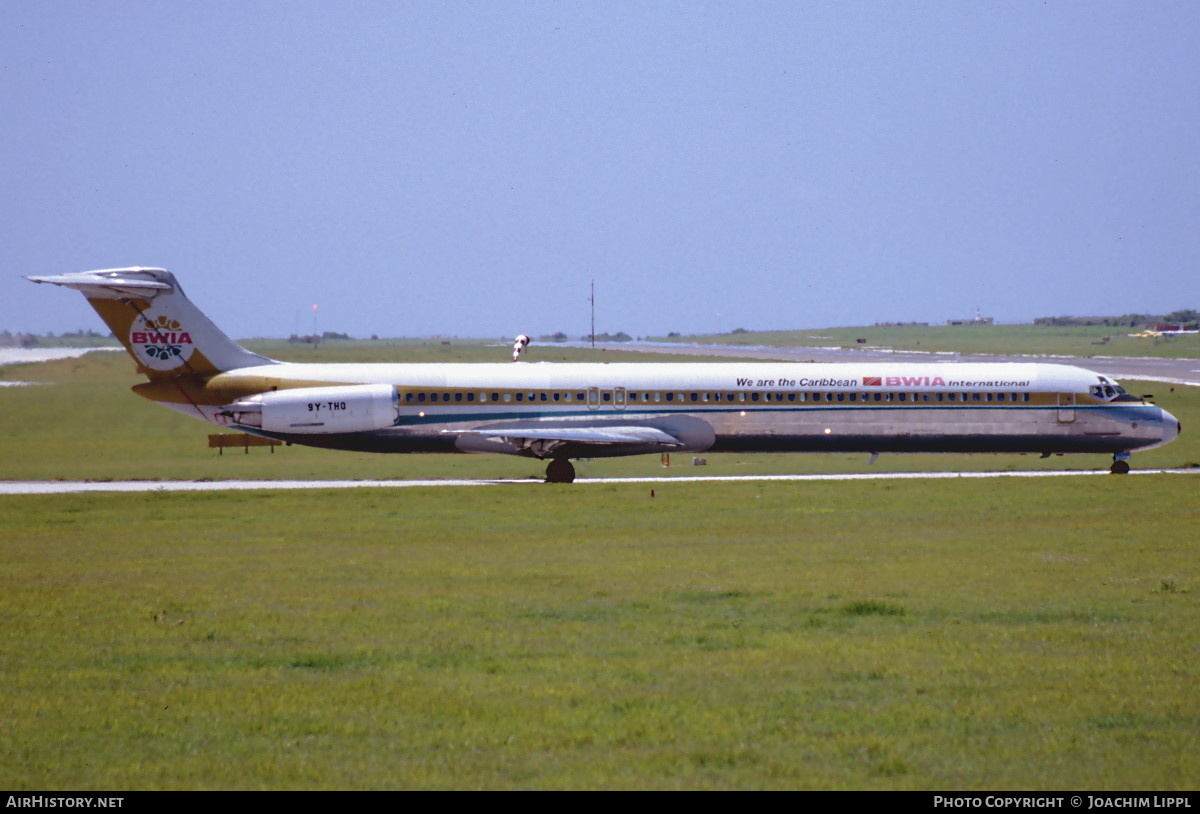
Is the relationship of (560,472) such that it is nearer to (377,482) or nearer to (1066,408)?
(377,482)

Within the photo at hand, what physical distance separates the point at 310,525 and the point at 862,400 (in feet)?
61.5

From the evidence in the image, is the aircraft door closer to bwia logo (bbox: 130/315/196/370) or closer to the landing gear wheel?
the landing gear wheel

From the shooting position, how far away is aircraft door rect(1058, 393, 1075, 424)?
40688mm

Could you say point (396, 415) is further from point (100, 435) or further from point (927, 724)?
point (927, 724)

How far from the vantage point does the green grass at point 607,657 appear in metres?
10.5

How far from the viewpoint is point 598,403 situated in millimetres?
39500

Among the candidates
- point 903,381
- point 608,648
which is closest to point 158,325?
point 903,381

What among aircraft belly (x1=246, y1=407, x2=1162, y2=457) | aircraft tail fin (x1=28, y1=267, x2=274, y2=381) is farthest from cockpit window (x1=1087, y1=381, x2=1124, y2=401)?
aircraft tail fin (x1=28, y1=267, x2=274, y2=381)

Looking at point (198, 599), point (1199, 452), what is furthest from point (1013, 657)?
point (1199, 452)

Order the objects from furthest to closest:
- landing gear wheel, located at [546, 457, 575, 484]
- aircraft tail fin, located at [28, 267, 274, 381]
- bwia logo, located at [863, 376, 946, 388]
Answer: bwia logo, located at [863, 376, 946, 388], landing gear wheel, located at [546, 457, 575, 484], aircraft tail fin, located at [28, 267, 274, 381]

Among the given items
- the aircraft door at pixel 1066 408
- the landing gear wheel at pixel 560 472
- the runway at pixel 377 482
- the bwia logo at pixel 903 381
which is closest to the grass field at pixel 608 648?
the runway at pixel 377 482

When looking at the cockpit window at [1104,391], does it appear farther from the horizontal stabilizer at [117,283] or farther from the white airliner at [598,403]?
the horizontal stabilizer at [117,283]

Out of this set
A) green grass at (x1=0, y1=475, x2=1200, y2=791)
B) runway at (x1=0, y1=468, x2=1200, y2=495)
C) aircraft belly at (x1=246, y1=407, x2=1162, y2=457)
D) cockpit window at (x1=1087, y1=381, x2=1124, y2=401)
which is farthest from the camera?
cockpit window at (x1=1087, y1=381, x2=1124, y2=401)

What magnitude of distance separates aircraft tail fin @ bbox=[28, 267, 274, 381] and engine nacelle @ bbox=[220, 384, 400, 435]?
1.66m
